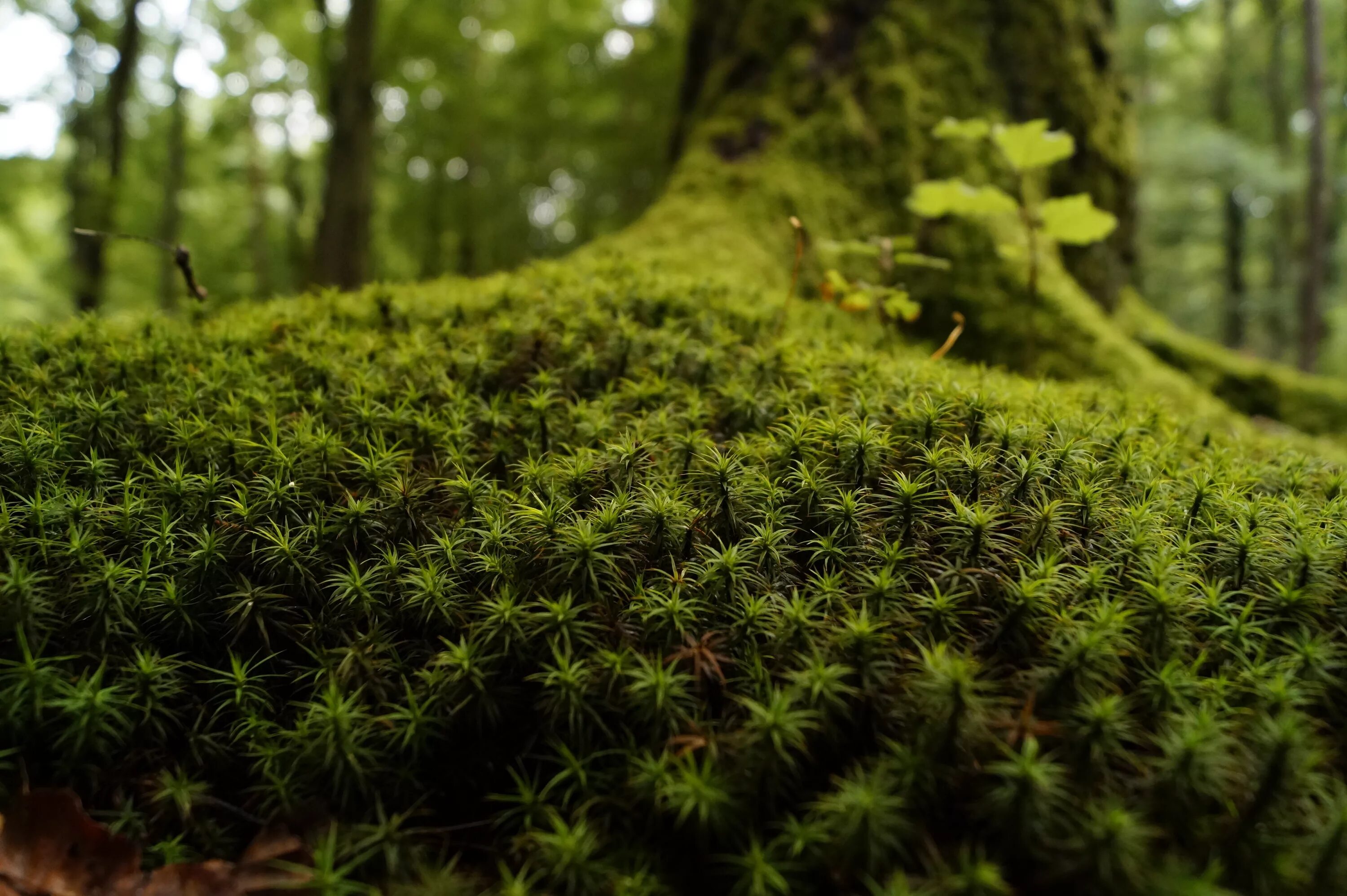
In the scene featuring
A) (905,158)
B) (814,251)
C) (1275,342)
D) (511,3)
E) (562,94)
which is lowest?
(1275,342)

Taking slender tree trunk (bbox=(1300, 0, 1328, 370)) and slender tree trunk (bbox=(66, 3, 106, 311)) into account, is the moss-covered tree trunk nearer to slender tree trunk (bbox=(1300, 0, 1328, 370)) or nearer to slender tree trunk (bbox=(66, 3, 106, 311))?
slender tree trunk (bbox=(66, 3, 106, 311))

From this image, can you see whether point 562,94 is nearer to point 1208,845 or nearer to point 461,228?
point 461,228

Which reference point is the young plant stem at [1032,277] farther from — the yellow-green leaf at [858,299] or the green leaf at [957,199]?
the yellow-green leaf at [858,299]

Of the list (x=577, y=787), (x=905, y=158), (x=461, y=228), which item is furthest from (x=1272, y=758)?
(x=461, y=228)

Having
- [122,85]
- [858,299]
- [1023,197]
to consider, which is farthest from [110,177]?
[1023,197]

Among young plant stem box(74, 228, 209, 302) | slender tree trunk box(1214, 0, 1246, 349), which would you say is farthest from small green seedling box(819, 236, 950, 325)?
slender tree trunk box(1214, 0, 1246, 349)

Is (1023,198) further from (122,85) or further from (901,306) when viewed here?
(122,85)

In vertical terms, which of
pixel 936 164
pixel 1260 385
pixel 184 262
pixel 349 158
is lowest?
pixel 1260 385
